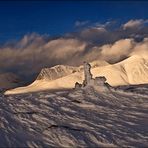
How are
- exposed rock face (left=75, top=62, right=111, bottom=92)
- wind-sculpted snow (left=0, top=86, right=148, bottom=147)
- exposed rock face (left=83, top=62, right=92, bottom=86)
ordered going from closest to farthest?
wind-sculpted snow (left=0, top=86, right=148, bottom=147) → exposed rock face (left=75, top=62, right=111, bottom=92) → exposed rock face (left=83, top=62, right=92, bottom=86)

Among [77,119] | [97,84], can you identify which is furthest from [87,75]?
[77,119]

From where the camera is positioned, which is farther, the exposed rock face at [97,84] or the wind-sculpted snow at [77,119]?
the exposed rock face at [97,84]

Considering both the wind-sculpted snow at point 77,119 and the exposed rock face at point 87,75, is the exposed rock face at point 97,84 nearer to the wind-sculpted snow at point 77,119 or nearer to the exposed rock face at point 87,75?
the exposed rock face at point 87,75

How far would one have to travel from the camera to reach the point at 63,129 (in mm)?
57750

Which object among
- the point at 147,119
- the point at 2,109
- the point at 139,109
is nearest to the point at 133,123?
the point at 147,119

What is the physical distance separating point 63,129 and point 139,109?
1968cm

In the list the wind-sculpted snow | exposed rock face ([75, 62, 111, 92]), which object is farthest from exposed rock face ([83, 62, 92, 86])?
the wind-sculpted snow

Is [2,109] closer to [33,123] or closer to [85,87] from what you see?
[33,123]

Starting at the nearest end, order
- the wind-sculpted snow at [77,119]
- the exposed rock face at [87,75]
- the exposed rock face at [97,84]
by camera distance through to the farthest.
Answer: the wind-sculpted snow at [77,119]
the exposed rock face at [97,84]
the exposed rock face at [87,75]

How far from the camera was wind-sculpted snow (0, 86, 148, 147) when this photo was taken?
5578 cm

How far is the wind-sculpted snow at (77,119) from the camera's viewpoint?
2196 inches

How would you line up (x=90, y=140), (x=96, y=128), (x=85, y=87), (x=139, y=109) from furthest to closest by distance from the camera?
(x=85, y=87), (x=139, y=109), (x=96, y=128), (x=90, y=140)

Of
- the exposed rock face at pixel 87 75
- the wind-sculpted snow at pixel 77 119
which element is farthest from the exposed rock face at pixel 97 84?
the wind-sculpted snow at pixel 77 119

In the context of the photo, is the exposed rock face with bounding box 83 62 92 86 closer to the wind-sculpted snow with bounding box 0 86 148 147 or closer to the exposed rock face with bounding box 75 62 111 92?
the exposed rock face with bounding box 75 62 111 92
